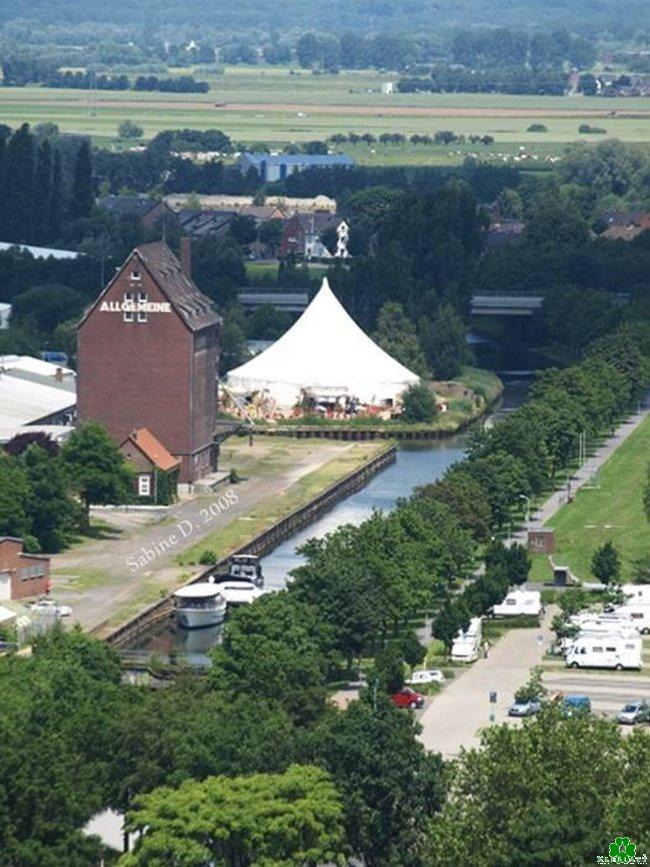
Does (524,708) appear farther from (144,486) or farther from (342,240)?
(342,240)

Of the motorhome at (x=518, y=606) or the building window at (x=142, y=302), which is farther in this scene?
the building window at (x=142, y=302)

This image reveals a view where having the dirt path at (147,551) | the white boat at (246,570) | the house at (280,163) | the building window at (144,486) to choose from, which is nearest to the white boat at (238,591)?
the white boat at (246,570)

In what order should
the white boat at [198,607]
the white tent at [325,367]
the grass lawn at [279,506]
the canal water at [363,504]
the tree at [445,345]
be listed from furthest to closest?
the tree at [445,345]
the white tent at [325,367]
the grass lawn at [279,506]
the white boat at [198,607]
the canal water at [363,504]

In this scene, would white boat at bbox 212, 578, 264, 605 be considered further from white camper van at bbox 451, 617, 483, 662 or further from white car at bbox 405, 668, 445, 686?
white car at bbox 405, 668, 445, 686

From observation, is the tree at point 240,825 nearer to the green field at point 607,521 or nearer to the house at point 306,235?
the green field at point 607,521

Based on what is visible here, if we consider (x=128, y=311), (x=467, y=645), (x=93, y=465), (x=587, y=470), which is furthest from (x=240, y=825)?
(x=587, y=470)

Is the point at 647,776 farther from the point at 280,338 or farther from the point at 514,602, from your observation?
the point at 280,338
